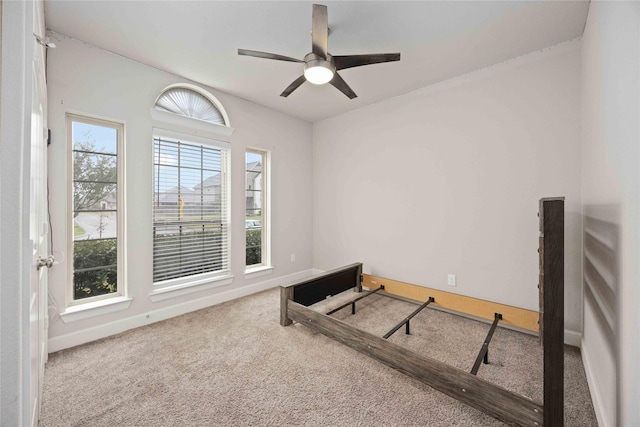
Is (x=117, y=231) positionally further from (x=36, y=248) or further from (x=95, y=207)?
(x=36, y=248)

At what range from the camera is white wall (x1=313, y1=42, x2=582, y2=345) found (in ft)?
7.83

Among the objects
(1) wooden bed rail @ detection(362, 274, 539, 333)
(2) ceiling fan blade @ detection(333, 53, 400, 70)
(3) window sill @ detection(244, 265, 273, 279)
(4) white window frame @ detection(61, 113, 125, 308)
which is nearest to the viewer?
(2) ceiling fan blade @ detection(333, 53, 400, 70)

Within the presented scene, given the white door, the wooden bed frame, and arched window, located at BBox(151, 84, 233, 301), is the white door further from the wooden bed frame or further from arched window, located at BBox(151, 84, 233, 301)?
the wooden bed frame

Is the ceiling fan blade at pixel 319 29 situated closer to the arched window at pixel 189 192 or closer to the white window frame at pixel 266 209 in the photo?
the arched window at pixel 189 192

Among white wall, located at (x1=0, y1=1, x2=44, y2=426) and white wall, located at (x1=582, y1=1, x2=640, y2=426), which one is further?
white wall, located at (x1=582, y1=1, x2=640, y2=426)

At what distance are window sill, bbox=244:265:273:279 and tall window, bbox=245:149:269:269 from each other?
3.0 inches

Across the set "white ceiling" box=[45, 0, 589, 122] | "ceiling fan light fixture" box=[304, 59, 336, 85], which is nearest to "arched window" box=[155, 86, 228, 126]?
"white ceiling" box=[45, 0, 589, 122]

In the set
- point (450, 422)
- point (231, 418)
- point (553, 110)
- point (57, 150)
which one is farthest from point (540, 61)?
point (57, 150)

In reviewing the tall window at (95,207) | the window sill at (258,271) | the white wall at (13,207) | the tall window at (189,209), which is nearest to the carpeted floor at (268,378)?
the tall window at (95,207)

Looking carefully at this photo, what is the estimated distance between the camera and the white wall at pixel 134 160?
2.25 meters

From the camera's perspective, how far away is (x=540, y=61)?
2.47 m

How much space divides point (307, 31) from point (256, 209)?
2473mm

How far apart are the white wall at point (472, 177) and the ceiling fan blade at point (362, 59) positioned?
4.74 ft

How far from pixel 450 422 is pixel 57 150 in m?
3.59
